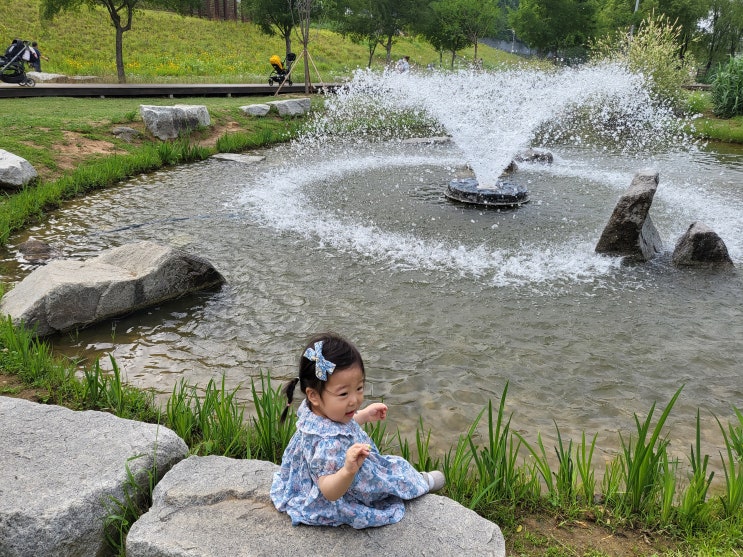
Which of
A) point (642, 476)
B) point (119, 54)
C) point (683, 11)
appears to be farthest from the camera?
point (683, 11)

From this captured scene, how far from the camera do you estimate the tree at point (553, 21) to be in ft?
126

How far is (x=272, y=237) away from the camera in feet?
24.6

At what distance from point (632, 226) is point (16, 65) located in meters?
19.3

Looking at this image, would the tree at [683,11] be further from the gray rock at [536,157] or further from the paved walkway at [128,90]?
the gray rock at [536,157]

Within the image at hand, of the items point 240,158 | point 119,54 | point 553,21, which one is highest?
point 553,21

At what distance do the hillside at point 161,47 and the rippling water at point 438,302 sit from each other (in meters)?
16.8

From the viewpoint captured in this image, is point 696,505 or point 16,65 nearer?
point 696,505

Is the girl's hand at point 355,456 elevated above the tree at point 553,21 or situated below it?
below

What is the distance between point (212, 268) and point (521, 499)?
4123 millimetres

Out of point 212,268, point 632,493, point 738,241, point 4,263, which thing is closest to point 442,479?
point 632,493

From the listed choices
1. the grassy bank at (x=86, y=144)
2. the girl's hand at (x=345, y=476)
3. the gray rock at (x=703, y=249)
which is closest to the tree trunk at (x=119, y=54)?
the grassy bank at (x=86, y=144)

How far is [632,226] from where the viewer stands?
22.2ft

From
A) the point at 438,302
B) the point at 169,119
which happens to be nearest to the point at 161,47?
the point at 169,119

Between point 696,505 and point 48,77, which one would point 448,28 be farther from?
point 696,505
